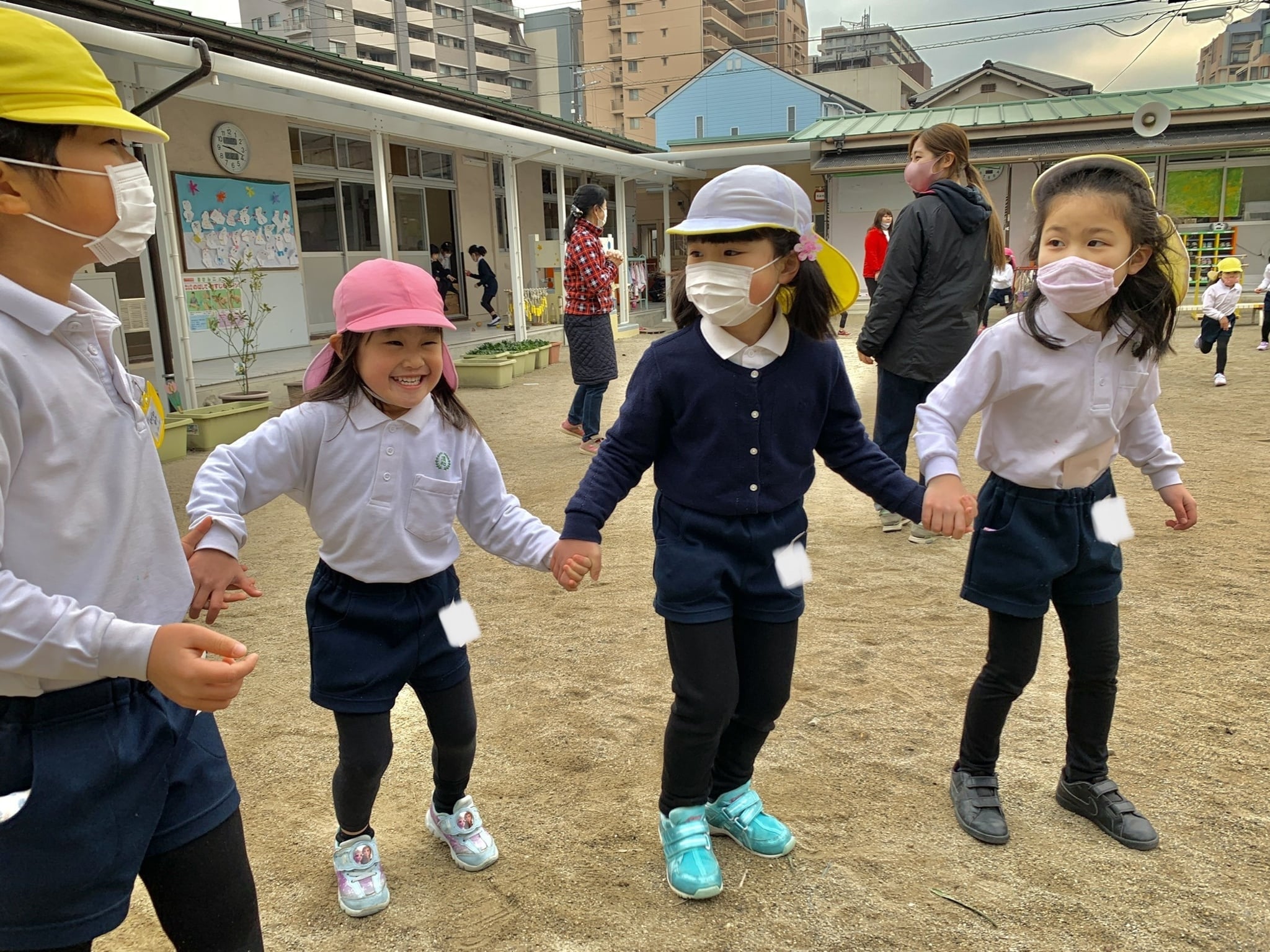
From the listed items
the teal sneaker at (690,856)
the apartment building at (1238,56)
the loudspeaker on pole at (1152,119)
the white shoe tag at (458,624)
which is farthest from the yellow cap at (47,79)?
the apartment building at (1238,56)

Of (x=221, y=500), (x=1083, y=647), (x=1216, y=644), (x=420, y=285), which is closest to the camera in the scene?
(x=221, y=500)

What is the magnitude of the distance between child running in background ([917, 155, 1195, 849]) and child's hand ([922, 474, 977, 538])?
0.09 ft

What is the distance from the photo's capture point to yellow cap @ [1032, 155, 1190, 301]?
7.30 ft

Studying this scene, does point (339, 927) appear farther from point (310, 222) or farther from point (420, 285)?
point (310, 222)

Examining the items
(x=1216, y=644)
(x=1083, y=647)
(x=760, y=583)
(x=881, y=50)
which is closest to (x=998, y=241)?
(x=1216, y=644)

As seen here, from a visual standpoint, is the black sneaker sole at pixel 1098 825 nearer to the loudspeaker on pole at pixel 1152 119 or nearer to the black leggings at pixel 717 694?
the black leggings at pixel 717 694

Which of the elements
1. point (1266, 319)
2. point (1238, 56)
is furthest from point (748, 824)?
point (1238, 56)

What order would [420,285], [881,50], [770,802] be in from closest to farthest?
[420,285]
[770,802]
[881,50]

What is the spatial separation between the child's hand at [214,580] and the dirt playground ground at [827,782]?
51cm

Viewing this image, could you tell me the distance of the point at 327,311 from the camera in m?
13.9

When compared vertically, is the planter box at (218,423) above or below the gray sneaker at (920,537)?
above

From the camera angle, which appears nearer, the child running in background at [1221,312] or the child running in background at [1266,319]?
the child running in background at [1221,312]

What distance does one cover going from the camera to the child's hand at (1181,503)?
2.39m

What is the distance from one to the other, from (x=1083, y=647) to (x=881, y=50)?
7069 cm
